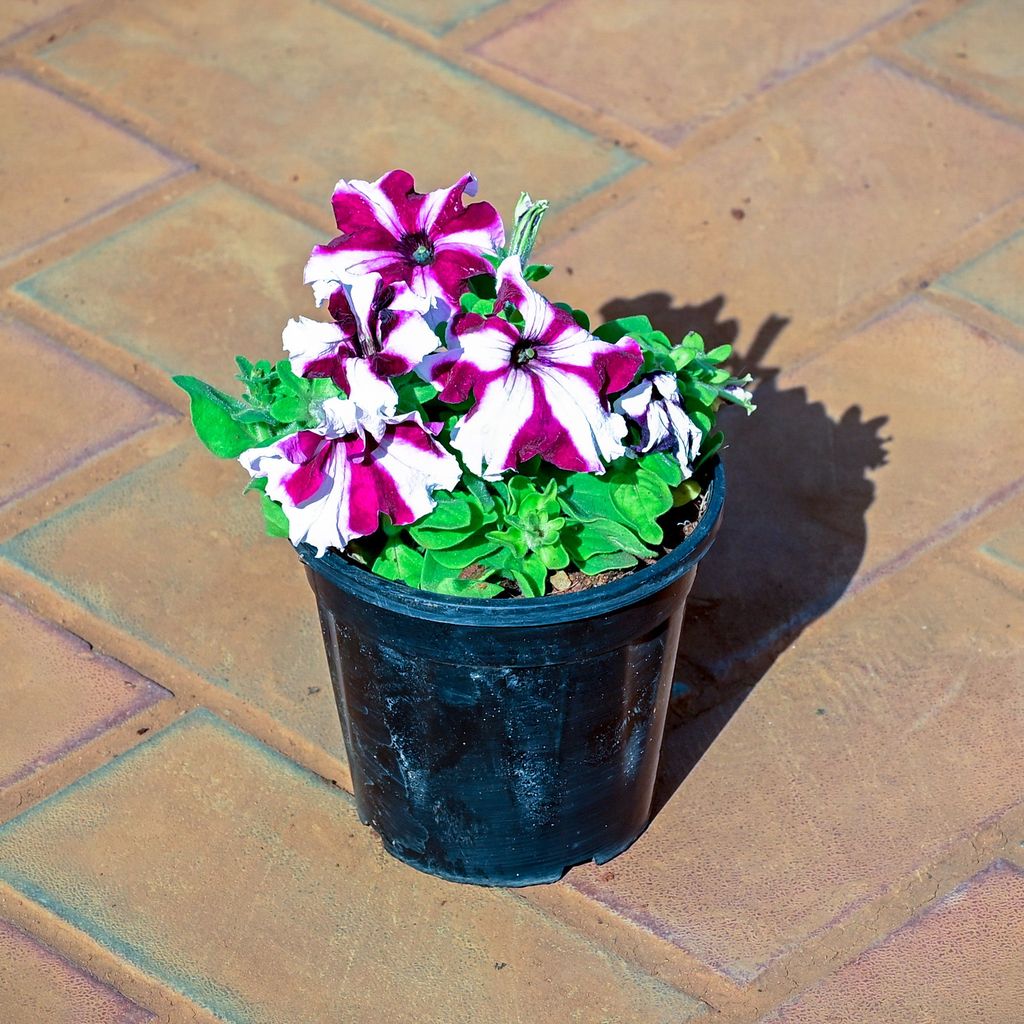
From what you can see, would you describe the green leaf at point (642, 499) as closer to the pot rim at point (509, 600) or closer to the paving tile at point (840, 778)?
the pot rim at point (509, 600)

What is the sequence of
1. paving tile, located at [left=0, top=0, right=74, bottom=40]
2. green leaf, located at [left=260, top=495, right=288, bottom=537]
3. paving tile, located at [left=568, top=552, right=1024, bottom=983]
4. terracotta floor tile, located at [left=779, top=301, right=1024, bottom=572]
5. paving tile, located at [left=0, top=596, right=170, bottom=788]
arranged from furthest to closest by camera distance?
paving tile, located at [left=0, top=0, right=74, bottom=40] < terracotta floor tile, located at [left=779, top=301, right=1024, bottom=572] < paving tile, located at [left=0, top=596, right=170, bottom=788] < paving tile, located at [left=568, top=552, right=1024, bottom=983] < green leaf, located at [left=260, top=495, right=288, bottom=537]

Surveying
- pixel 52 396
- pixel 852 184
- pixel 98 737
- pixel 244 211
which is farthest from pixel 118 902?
pixel 852 184

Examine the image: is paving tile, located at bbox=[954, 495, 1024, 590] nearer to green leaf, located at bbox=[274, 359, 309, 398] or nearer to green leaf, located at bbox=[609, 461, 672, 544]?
green leaf, located at bbox=[609, 461, 672, 544]

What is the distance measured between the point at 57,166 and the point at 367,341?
174 cm

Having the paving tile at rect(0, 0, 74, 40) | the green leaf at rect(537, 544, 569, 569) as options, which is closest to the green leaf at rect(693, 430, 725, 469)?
the green leaf at rect(537, 544, 569, 569)

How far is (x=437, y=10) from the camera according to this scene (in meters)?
3.50

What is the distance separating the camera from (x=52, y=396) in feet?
8.98

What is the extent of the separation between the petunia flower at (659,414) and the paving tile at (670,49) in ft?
5.27

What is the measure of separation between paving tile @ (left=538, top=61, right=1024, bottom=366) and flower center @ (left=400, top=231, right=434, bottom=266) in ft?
3.79

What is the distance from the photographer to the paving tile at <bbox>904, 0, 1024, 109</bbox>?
3350 millimetres

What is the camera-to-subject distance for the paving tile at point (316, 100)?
3.14 meters

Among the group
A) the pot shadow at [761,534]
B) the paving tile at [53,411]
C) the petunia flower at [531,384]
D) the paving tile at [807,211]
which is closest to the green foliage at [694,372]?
the petunia flower at [531,384]

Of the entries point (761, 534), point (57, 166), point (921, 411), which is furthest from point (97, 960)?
point (57, 166)

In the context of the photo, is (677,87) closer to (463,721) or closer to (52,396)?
(52,396)
